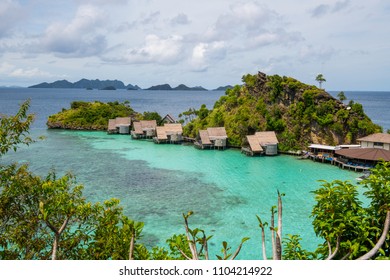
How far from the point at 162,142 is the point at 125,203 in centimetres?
2411

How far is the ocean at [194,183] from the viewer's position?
1770 cm

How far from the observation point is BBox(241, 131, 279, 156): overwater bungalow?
36.1 m

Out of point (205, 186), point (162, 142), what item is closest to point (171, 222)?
point (205, 186)

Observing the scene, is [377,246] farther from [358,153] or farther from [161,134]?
[161,134]

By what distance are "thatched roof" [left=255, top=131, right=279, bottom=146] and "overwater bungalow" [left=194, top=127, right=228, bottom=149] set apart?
4.89 m

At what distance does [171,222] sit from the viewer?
1822 cm

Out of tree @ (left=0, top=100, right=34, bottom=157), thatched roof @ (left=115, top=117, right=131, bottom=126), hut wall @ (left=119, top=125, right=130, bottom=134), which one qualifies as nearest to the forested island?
hut wall @ (left=119, top=125, right=130, bottom=134)

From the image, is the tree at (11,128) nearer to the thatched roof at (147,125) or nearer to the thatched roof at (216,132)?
the thatched roof at (216,132)

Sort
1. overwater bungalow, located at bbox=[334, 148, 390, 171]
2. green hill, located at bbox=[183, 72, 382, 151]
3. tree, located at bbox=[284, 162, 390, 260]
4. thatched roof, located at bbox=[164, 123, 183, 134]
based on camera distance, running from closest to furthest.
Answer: tree, located at bbox=[284, 162, 390, 260] < overwater bungalow, located at bbox=[334, 148, 390, 171] < green hill, located at bbox=[183, 72, 382, 151] < thatched roof, located at bbox=[164, 123, 183, 134]

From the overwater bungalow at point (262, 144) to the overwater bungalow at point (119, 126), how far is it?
22555 mm

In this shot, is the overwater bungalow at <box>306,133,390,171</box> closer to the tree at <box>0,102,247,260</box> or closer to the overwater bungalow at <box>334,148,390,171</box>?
the overwater bungalow at <box>334,148,390,171</box>

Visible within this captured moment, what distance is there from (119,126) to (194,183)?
97.9 feet

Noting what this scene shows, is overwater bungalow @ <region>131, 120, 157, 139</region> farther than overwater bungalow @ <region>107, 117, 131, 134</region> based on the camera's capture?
No

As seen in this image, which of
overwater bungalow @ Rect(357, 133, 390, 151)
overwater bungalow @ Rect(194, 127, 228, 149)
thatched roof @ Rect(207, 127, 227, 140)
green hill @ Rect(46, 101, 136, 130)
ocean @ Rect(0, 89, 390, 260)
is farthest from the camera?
green hill @ Rect(46, 101, 136, 130)
